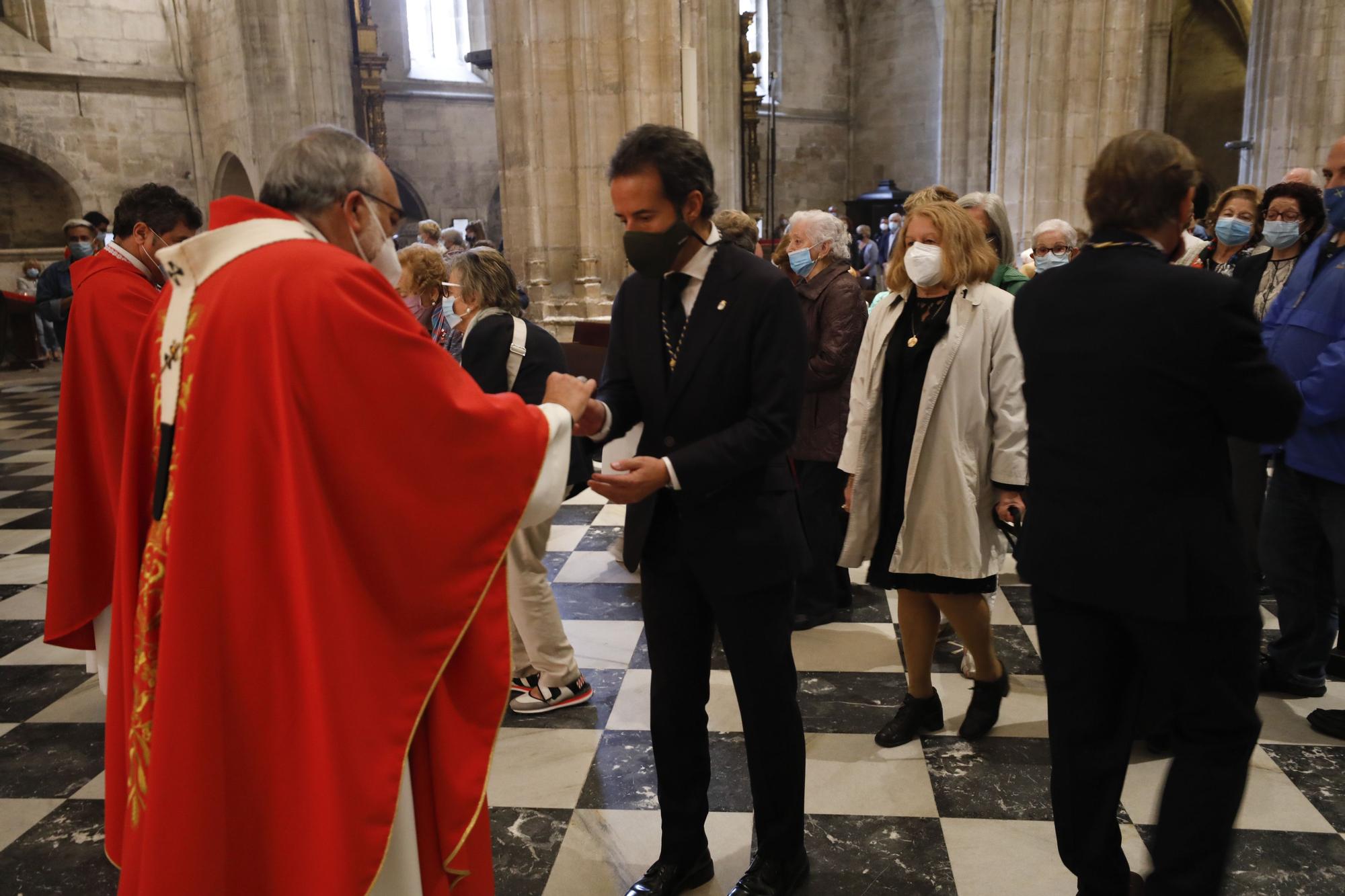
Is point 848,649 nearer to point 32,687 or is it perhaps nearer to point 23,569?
point 32,687

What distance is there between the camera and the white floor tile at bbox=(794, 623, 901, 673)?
3629 millimetres

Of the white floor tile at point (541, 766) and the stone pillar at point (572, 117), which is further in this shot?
the stone pillar at point (572, 117)

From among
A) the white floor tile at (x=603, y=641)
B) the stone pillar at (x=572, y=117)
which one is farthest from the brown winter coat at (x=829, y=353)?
the stone pillar at (x=572, y=117)

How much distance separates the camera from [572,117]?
7711 mm

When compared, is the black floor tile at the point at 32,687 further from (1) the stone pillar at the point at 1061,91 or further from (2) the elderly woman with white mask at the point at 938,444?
(1) the stone pillar at the point at 1061,91

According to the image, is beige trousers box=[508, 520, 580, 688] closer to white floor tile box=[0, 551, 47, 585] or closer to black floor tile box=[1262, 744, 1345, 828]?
black floor tile box=[1262, 744, 1345, 828]

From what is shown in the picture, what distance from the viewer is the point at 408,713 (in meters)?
1.64

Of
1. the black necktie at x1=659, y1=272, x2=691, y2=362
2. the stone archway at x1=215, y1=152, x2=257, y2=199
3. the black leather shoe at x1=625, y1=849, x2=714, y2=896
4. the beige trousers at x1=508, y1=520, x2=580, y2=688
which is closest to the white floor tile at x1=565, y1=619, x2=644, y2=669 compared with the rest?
the beige trousers at x1=508, y1=520, x2=580, y2=688

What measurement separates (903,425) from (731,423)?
0.99 m

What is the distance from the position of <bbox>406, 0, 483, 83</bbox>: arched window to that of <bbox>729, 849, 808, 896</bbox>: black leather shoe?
19.9 m

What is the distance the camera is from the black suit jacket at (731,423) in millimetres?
1974

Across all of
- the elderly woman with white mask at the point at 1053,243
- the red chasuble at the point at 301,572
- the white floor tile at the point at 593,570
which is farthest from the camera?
the elderly woman with white mask at the point at 1053,243

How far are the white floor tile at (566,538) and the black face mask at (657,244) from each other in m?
3.32

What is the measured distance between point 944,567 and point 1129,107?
10198mm
